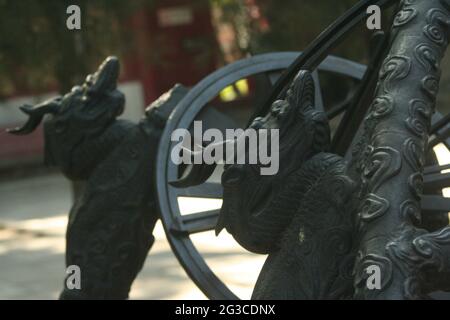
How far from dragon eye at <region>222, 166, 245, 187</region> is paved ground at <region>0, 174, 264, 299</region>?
10.4ft

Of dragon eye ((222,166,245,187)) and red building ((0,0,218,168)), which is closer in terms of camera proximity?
dragon eye ((222,166,245,187))

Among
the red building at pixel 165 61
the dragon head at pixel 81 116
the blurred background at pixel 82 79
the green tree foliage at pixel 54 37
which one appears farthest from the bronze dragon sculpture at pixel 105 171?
the red building at pixel 165 61

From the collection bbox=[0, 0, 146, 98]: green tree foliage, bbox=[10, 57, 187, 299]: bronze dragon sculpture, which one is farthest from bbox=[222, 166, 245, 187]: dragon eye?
bbox=[0, 0, 146, 98]: green tree foliage

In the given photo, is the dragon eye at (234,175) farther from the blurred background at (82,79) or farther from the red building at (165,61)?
the red building at (165,61)

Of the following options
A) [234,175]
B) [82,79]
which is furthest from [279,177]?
[82,79]

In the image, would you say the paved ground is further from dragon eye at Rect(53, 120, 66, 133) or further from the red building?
the red building

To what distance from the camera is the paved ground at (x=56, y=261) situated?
21.7ft

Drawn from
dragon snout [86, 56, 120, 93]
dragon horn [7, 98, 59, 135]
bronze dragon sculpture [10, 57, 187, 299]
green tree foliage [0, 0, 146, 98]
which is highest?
green tree foliage [0, 0, 146, 98]

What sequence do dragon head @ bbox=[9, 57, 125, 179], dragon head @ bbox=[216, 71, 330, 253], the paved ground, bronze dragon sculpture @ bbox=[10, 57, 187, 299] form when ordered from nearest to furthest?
dragon head @ bbox=[216, 71, 330, 253]
bronze dragon sculpture @ bbox=[10, 57, 187, 299]
dragon head @ bbox=[9, 57, 125, 179]
the paved ground

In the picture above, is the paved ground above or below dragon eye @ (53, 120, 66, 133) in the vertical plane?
below

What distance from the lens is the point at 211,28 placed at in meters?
17.7

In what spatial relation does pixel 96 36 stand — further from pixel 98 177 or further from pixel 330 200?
pixel 330 200

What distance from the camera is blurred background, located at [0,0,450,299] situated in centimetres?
721
